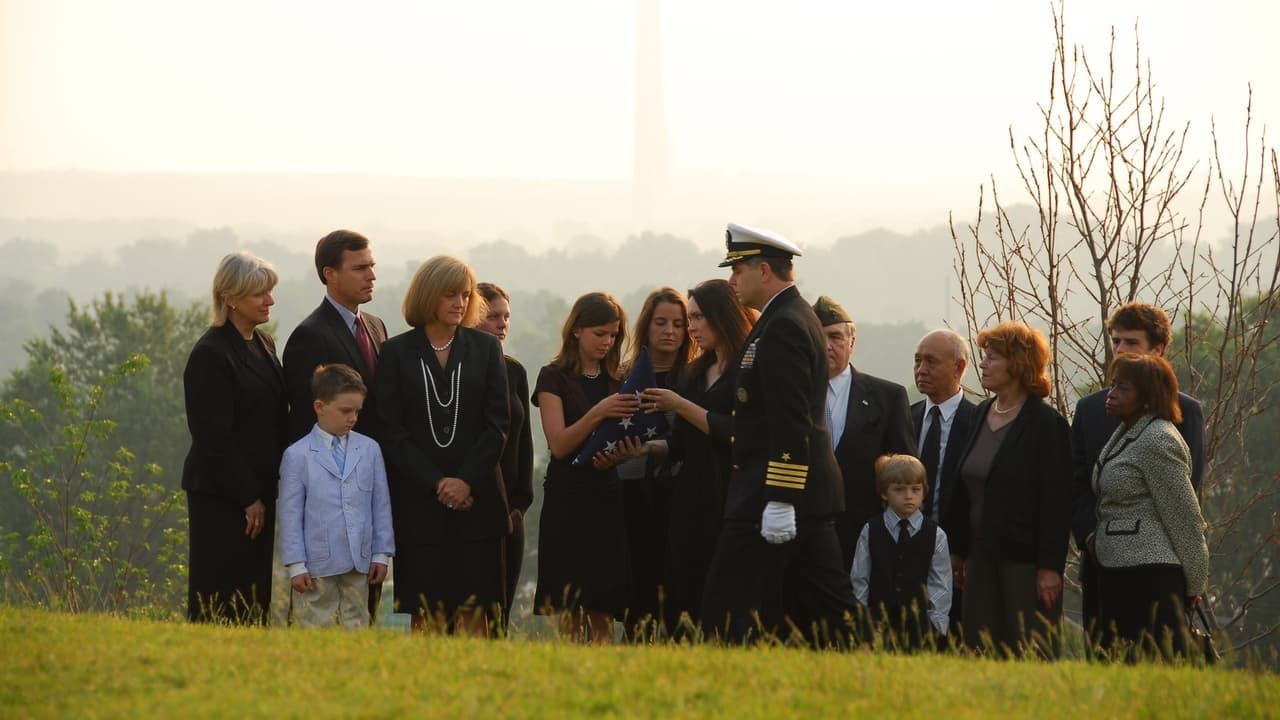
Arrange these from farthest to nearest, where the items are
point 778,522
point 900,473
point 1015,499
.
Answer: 1. point 900,473
2. point 1015,499
3. point 778,522

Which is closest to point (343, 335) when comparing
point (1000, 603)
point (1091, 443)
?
point (1000, 603)

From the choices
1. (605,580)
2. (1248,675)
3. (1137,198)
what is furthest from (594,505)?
(1137,198)

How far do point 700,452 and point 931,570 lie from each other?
4.53 feet

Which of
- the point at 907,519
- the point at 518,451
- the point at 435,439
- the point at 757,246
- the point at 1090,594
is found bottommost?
the point at 1090,594

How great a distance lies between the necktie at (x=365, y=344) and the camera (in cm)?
814

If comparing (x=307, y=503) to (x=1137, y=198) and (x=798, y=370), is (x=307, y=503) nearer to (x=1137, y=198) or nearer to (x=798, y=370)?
(x=798, y=370)

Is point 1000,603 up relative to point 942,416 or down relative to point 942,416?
down

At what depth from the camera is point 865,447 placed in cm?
810

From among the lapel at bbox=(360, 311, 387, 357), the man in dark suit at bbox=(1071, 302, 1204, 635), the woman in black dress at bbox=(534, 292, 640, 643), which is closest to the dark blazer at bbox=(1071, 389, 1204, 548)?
the man in dark suit at bbox=(1071, 302, 1204, 635)

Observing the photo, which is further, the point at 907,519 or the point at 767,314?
the point at 907,519

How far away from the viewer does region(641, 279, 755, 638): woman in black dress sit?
7895 millimetres

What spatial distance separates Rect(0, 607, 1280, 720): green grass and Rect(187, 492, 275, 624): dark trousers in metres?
1.20

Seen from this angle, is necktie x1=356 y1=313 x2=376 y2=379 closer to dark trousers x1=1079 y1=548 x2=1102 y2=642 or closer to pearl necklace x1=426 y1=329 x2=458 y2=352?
pearl necklace x1=426 y1=329 x2=458 y2=352

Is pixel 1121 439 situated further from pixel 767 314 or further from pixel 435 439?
pixel 435 439
